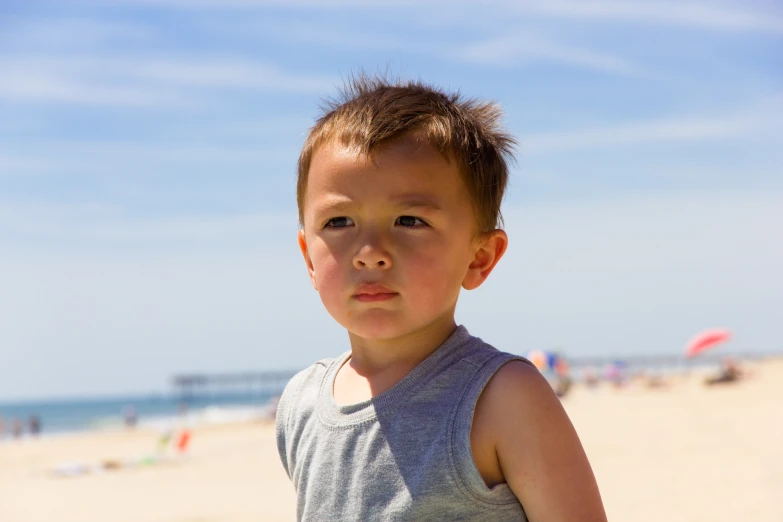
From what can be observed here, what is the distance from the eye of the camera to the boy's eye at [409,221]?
173 cm

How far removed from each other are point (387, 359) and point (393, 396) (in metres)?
0.13

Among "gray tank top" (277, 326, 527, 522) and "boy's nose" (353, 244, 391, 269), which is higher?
"boy's nose" (353, 244, 391, 269)

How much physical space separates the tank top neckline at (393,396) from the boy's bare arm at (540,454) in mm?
192

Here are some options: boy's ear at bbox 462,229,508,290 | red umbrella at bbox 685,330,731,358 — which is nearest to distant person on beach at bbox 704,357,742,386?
red umbrella at bbox 685,330,731,358

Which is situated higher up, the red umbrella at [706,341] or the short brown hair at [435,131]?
the red umbrella at [706,341]

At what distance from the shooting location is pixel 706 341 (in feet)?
77.5

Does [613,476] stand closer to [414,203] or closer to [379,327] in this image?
[379,327]

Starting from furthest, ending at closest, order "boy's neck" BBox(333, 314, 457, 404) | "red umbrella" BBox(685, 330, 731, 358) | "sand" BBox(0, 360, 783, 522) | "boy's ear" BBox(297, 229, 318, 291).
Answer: "red umbrella" BBox(685, 330, 731, 358) → "sand" BBox(0, 360, 783, 522) → "boy's ear" BBox(297, 229, 318, 291) → "boy's neck" BBox(333, 314, 457, 404)

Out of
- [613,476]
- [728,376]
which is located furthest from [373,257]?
[728,376]

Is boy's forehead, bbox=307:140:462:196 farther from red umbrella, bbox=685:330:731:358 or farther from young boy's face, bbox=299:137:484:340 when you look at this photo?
red umbrella, bbox=685:330:731:358

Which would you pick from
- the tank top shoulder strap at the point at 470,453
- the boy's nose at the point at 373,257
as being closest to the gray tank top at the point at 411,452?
the tank top shoulder strap at the point at 470,453

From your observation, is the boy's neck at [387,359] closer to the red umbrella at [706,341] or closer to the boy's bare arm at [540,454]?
the boy's bare arm at [540,454]

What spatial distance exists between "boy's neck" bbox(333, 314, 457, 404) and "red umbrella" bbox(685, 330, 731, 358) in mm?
22887

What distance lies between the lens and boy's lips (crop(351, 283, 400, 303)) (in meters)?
1.73
